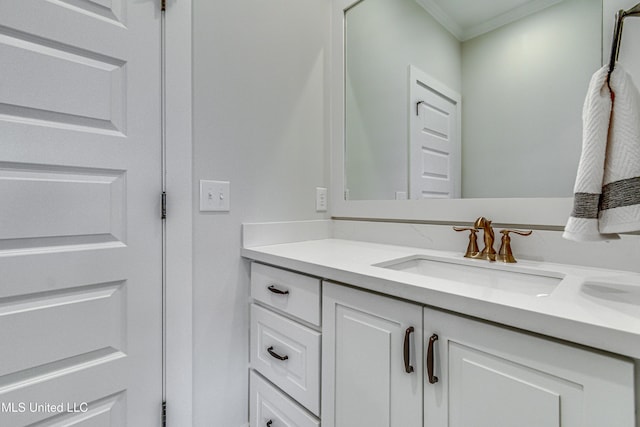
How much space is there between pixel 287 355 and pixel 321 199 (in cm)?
79

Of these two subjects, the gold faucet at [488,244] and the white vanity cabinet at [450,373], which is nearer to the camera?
the white vanity cabinet at [450,373]

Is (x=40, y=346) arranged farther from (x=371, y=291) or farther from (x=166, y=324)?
(x=371, y=291)

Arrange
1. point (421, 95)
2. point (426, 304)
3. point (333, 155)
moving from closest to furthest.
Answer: point (426, 304)
point (421, 95)
point (333, 155)

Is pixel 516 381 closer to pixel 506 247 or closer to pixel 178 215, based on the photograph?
pixel 506 247

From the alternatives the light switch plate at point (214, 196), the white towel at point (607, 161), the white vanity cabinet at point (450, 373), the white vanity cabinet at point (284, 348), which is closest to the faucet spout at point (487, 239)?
the white towel at point (607, 161)

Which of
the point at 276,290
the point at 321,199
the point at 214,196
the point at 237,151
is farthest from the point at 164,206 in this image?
the point at 321,199

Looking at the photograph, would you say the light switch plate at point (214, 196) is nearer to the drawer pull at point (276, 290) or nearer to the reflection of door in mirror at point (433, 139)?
the drawer pull at point (276, 290)

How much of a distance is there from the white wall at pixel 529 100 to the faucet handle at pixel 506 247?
131 millimetres

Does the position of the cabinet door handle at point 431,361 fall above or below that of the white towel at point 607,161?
below

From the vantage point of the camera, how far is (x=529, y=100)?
101cm

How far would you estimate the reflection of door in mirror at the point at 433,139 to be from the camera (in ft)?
3.88

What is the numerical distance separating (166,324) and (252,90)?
0.96 metres

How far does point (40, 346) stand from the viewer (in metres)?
0.82

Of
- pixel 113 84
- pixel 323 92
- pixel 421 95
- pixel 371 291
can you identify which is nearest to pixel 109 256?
pixel 113 84
